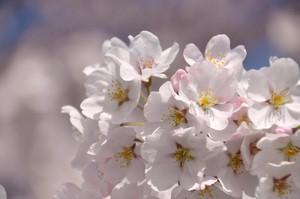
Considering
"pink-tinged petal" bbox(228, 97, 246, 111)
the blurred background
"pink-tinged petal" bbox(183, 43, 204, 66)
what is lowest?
the blurred background

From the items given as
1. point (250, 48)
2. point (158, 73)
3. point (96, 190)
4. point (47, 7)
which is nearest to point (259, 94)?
point (158, 73)

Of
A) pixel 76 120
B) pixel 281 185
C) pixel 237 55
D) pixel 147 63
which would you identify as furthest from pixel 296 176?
pixel 76 120

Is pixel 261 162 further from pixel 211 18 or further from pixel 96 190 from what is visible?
pixel 211 18

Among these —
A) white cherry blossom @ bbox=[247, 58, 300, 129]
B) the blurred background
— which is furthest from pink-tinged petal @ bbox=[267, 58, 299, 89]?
the blurred background

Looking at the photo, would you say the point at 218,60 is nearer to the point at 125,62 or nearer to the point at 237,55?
the point at 237,55

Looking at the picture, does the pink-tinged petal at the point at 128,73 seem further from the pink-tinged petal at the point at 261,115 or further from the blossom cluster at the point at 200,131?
the pink-tinged petal at the point at 261,115

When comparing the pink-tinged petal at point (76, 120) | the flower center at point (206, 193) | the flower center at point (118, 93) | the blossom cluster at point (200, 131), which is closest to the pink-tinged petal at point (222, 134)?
the blossom cluster at point (200, 131)

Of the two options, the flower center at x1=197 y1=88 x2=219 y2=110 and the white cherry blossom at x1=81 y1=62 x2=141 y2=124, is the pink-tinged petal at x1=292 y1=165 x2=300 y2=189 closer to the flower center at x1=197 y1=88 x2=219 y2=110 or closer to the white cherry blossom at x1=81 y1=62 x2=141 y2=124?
the flower center at x1=197 y1=88 x2=219 y2=110
